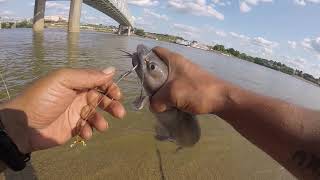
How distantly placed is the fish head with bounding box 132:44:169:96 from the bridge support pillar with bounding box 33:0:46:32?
52.4 m

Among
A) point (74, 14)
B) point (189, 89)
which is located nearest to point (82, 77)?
point (189, 89)

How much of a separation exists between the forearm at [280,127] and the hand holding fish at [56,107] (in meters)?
1.46

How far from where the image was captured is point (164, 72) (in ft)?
10.8

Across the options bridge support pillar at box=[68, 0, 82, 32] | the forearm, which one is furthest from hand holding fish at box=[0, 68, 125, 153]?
bridge support pillar at box=[68, 0, 82, 32]

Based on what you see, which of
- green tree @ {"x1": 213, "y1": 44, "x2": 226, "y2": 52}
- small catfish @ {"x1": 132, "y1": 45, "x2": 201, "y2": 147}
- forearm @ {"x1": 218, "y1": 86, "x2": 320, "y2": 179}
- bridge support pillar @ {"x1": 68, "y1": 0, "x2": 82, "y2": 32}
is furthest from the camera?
green tree @ {"x1": 213, "y1": 44, "x2": 226, "y2": 52}

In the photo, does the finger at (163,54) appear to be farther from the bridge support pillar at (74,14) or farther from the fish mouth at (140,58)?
the bridge support pillar at (74,14)

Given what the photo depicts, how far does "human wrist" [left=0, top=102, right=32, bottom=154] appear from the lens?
3068mm

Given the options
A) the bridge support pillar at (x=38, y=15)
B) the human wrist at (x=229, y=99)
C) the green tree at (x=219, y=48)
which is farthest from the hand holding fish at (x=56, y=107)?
the green tree at (x=219, y=48)

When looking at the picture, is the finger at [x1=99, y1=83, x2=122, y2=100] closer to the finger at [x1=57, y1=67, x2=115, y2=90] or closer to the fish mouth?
the finger at [x1=57, y1=67, x2=115, y2=90]

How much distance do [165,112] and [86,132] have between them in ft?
3.25

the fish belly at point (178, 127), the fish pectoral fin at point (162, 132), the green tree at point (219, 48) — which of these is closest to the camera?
the fish belly at point (178, 127)

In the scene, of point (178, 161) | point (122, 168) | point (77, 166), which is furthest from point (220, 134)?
point (77, 166)

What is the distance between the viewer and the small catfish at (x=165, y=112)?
3.34 metres

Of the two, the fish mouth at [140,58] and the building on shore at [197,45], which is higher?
the fish mouth at [140,58]
